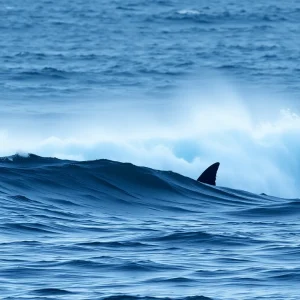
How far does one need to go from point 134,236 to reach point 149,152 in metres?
14.8

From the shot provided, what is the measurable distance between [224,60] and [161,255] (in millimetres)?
36400

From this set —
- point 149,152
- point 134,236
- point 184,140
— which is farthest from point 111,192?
point 184,140

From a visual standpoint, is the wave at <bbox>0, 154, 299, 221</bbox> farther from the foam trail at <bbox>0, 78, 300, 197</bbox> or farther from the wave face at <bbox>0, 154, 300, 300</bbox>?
the foam trail at <bbox>0, 78, 300, 197</bbox>

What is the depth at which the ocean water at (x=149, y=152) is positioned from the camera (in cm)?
1505

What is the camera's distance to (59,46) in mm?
56312

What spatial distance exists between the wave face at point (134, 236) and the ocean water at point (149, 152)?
38mm

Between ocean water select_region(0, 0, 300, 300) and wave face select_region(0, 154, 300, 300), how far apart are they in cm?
4

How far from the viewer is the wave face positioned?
1417 cm

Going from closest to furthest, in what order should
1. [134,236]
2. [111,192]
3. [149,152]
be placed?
[134,236] < [111,192] < [149,152]

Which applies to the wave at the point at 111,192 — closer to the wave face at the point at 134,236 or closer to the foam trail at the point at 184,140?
the wave face at the point at 134,236

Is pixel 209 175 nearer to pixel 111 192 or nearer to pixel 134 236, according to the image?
pixel 111 192

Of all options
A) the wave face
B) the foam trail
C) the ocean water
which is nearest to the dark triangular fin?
the ocean water

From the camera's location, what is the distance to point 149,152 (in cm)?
3219

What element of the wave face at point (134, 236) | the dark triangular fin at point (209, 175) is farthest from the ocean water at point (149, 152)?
the dark triangular fin at point (209, 175)
